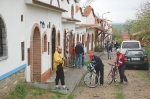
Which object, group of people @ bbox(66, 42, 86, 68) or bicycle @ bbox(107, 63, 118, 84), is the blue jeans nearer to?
group of people @ bbox(66, 42, 86, 68)

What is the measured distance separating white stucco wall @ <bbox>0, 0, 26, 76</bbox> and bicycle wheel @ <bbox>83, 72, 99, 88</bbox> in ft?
13.5

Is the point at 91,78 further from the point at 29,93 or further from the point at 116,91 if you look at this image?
the point at 29,93

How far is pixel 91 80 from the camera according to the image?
49.8 feet

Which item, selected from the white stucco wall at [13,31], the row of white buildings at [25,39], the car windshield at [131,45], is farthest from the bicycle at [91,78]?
the car windshield at [131,45]

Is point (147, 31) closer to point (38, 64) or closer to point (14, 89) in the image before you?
point (38, 64)

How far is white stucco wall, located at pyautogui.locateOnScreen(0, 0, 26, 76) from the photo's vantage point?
9.59m

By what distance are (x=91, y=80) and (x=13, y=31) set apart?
5775mm

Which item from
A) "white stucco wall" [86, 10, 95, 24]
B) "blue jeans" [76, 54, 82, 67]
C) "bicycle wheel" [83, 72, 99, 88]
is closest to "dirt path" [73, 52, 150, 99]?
"bicycle wheel" [83, 72, 99, 88]

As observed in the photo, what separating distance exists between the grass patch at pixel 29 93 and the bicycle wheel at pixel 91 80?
309 centimetres

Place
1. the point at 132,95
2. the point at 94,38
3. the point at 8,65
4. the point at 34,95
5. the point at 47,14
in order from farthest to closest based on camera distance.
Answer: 1. the point at 94,38
2. the point at 47,14
3. the point at 132,95
4. the point at 34,95
5. the point at 8,65

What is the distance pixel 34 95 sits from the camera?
36.5 feet

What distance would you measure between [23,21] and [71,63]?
1140cm

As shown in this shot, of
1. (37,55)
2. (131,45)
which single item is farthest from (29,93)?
(131,45)

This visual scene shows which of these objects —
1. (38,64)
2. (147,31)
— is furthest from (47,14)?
(147,31)
